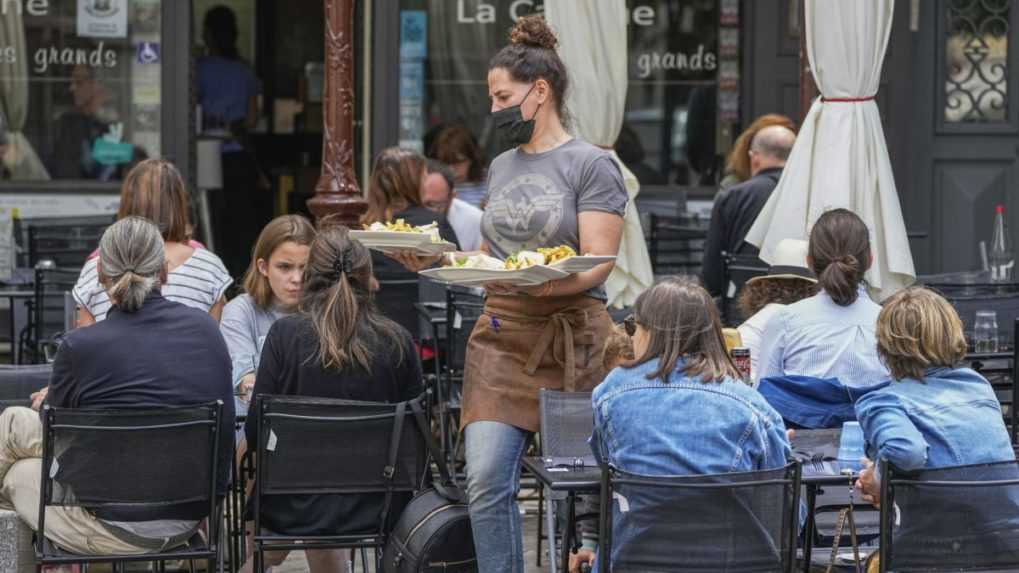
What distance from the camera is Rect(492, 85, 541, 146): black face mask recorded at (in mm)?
5059

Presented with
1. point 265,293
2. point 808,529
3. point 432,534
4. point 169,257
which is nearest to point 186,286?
point 169,257

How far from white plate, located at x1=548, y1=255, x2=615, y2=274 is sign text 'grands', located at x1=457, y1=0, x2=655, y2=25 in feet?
20.0

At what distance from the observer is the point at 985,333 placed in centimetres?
698

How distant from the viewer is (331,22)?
8172 mm

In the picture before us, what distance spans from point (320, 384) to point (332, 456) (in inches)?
10.1

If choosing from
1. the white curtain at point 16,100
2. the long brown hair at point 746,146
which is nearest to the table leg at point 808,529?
the long brown hair at point 746,146

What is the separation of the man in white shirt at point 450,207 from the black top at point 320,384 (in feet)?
10.7

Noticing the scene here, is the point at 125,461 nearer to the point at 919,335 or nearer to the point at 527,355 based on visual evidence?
the point at 527,355

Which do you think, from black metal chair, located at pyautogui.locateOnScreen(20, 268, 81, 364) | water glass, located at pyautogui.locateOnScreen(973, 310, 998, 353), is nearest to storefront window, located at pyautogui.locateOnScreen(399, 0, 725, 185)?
black metal chair, located at pyautogui.locateOnScreen(20, 268, 81, 364)

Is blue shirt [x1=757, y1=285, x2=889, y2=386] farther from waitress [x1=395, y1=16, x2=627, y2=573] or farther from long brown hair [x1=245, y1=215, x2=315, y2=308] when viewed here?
long brown hair [x1=245, y1=215, x2=315, y2=308]

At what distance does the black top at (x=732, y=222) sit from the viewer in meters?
8.02

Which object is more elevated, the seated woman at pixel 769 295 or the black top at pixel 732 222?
the black top at pixel 732 222

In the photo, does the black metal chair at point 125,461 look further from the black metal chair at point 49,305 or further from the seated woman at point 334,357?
the black metal chair at point 49,305

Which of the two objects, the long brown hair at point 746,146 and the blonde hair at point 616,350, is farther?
the long brown hair at point 746,146
